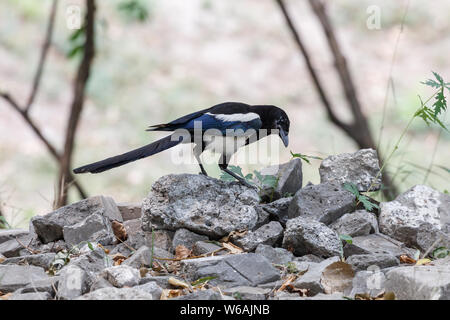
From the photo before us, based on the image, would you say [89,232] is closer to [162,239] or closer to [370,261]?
[162,239]

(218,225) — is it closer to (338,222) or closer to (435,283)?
(338,222)

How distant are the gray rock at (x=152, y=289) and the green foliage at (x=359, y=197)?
116 centimetres

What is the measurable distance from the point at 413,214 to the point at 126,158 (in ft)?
4.85

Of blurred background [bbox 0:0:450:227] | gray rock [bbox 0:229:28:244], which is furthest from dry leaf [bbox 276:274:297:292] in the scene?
blurred background [bbox 0:0:450:227]

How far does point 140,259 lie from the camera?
3.01 metres

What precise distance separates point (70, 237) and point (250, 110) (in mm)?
1355

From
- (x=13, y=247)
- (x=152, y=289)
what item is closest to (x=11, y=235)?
(x=13, y=247)

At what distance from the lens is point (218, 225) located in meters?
3.28

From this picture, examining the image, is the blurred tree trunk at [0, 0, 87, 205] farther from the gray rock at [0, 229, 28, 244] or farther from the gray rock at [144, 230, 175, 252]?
the gray rock at [144, 230, 175, 252]

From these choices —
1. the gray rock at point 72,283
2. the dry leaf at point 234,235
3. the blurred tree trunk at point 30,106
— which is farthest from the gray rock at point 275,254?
the blurred tree trunk at point 30,106

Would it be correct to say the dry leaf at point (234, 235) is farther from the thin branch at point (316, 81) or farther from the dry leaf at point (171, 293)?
the thin branch at point (316, 81)

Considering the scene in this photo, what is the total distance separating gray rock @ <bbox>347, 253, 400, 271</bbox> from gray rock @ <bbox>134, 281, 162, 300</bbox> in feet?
2.76

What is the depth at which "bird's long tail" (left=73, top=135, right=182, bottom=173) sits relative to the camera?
11.5ft
